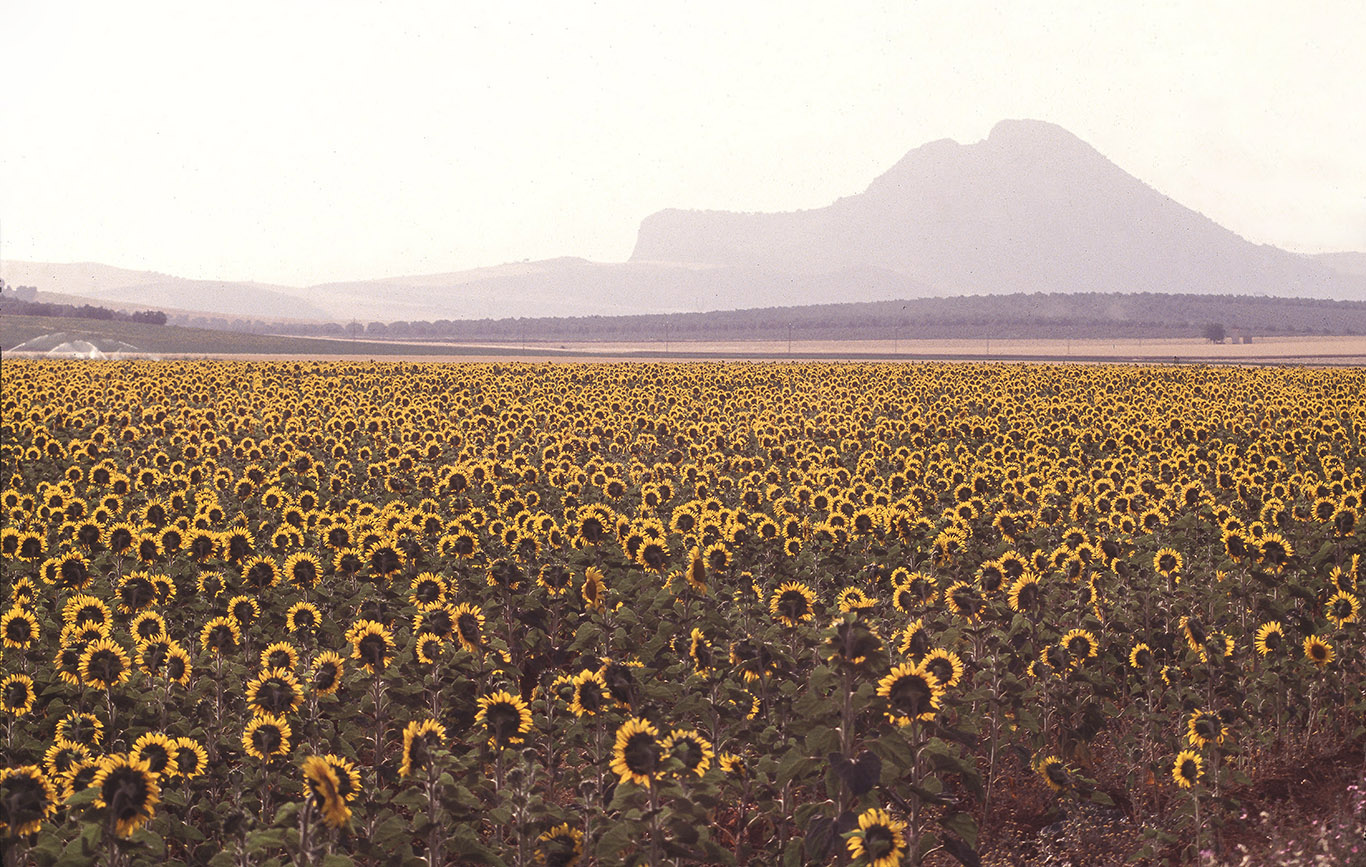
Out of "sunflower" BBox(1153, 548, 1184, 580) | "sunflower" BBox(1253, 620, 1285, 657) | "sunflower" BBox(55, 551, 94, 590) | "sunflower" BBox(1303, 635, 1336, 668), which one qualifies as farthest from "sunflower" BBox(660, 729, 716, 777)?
"sunflower" BBox(55, 551, 94, 590)

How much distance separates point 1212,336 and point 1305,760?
5243 inches

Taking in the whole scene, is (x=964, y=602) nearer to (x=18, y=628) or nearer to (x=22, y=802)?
(x=22, y=802)

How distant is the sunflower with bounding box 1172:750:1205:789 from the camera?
6227mm

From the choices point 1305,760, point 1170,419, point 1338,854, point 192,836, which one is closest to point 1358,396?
point 1170,419

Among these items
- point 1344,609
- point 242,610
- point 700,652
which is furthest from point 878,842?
point 1344,609

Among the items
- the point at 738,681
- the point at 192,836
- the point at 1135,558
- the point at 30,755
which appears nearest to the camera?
the point at 192,836

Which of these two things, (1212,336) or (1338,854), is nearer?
(1338,854)

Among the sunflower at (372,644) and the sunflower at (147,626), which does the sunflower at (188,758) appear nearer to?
the sunflower at (372,644)

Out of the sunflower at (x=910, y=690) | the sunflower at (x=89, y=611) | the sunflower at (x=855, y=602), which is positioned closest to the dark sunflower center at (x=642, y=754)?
the sunflower at (x=910, y=690)

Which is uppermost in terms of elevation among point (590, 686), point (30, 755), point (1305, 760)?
point (590, 686)

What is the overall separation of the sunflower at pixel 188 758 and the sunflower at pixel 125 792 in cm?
46

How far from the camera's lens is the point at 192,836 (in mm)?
5566

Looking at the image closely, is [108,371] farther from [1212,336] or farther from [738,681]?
[1212,336]

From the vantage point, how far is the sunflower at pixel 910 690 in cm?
531
